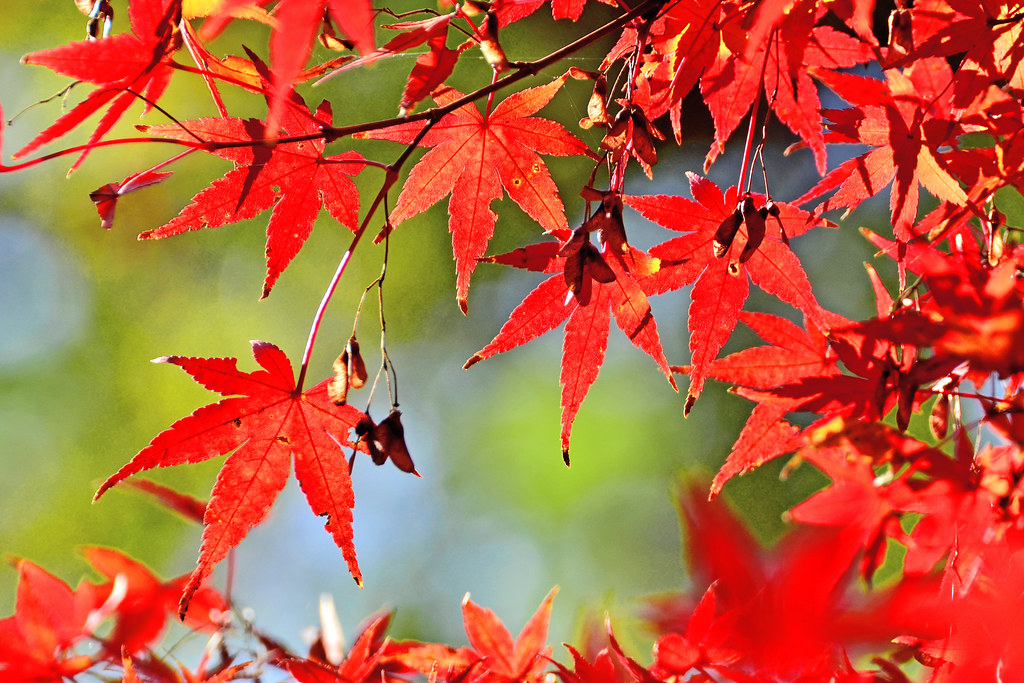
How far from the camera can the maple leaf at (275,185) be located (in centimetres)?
68

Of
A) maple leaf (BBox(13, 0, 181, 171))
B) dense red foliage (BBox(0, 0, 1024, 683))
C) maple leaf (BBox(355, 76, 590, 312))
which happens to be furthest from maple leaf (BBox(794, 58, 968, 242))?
maple leaf (BBox(13, 0, 181, 171))

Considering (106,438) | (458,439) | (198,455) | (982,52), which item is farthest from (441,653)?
(106,438)

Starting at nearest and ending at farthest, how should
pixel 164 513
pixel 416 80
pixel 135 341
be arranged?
1. pixel 416 80
2. pixel 164 513
3. pixel 135 341

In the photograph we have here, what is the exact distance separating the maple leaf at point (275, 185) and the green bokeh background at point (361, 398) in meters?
2.35

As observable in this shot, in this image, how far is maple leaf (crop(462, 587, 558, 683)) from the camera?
0.82m

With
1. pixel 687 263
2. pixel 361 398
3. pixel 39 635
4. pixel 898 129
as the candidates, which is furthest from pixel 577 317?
pixel 361 398

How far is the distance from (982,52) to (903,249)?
174mm

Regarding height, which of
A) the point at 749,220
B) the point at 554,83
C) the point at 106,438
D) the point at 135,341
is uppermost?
the point at 554,83

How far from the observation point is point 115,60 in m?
0.59

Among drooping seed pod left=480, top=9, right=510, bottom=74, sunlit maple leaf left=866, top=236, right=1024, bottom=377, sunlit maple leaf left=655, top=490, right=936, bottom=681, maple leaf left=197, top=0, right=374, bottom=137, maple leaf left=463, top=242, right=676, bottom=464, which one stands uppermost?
maple leaf left=197, top=0, right=374, bottom=137

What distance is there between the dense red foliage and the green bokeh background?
7.59 feet

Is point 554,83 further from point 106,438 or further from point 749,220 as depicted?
point 106,438

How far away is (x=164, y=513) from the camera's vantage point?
3271mm

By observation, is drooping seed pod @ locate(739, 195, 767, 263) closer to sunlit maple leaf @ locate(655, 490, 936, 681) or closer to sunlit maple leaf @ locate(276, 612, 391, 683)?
sunlit maple leaf @ locate(655, 490, 936, 681)
